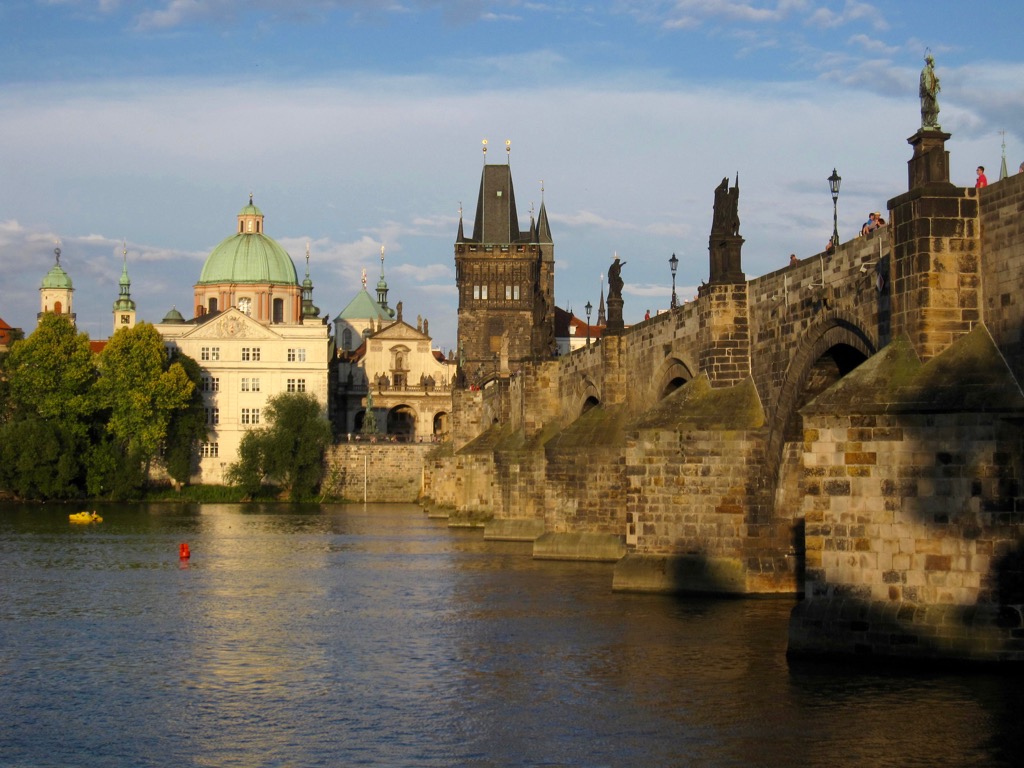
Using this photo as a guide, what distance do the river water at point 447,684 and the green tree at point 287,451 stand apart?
65.4 metres

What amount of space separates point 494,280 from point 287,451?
159 ft

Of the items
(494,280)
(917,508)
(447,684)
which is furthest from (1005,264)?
(494,280)

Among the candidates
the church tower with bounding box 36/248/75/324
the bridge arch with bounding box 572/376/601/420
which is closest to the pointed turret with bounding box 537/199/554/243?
the church tower with bounding box 36/248/75/324

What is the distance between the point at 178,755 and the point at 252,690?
4253mm

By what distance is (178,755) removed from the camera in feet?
56.0

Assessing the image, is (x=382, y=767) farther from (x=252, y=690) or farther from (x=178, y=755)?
(x=252, y=690)

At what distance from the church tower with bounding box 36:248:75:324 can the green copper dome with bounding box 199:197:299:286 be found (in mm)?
15973

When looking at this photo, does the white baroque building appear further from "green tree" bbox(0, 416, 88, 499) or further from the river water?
the river water

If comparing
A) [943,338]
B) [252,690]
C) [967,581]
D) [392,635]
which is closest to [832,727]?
[967,581]

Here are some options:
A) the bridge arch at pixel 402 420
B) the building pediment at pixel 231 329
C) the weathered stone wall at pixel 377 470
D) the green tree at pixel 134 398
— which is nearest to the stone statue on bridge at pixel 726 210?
the green tree at pixel 134 398

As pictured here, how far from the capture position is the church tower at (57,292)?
15600 centimetres

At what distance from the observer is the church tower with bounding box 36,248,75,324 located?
512 feet

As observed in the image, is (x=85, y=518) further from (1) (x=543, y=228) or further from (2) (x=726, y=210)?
(1) (x=543, y=228)

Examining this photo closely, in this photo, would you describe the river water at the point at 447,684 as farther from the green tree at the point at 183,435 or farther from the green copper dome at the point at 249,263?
the green copper dome at the point at 249,263
